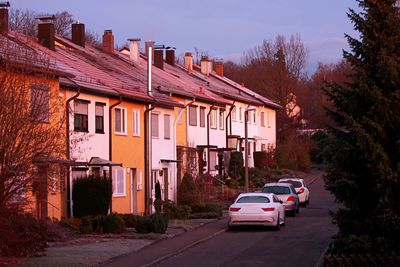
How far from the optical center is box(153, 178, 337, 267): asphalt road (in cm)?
2239

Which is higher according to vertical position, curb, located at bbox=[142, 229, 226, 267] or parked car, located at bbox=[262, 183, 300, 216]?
parked car, located at bbox=[262, 183, 300, 216]

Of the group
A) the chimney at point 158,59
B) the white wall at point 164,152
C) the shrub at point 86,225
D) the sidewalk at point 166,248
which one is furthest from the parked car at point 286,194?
the chimney at point 158,59

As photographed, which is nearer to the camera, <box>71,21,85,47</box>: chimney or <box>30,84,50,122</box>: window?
<box>30,84,50,122</box>: window

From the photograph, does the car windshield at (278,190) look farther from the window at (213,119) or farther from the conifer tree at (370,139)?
the conifer tree at (370,139)

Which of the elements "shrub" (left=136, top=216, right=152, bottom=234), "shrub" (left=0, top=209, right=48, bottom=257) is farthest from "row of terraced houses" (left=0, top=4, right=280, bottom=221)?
"shrub" (left=136, top=216, right=152, bottom=234)

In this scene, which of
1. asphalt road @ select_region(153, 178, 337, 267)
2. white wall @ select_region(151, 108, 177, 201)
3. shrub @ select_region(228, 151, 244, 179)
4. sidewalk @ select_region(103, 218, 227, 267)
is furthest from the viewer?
shrub @ select_region(228, 151, 244, 179)

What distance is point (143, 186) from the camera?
3953 cm

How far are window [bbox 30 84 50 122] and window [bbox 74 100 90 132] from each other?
13214mm

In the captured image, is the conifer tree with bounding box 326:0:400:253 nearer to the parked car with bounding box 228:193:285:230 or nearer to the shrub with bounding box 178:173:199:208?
the parked car with bounding box 228:193:285:230

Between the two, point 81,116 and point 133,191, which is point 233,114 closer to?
point 133,191

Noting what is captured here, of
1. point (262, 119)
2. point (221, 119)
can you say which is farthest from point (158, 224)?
point (262, 119)

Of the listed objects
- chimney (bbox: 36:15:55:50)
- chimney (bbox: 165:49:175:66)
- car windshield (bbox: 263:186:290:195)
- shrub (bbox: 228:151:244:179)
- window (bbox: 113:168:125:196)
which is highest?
chimney (bbox: 165:49:175:66)

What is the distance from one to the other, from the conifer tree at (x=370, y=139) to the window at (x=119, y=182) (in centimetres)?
1930

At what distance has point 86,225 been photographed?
29859mm
